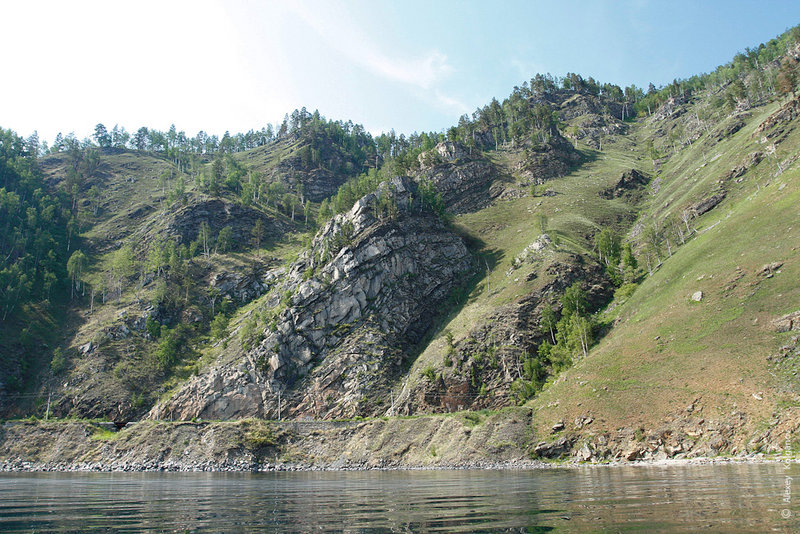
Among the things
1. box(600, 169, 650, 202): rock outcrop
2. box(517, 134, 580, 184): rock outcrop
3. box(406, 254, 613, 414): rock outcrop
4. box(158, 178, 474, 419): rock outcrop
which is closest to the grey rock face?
box(517, 134, 580, 184): rock outcrop

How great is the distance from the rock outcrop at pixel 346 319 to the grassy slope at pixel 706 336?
42414 mm

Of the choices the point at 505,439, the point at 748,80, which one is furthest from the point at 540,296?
the point at 748,80

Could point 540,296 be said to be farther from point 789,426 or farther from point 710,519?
point 710,519

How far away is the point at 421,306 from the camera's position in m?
119

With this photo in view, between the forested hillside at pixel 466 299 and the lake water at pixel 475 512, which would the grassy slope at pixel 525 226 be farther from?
the lake water at pixel 475 512

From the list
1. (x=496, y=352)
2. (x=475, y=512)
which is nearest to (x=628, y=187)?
(x=496, y=352)

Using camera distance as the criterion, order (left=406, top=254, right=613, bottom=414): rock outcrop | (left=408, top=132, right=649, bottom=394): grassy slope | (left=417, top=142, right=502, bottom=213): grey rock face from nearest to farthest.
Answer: (left=406, top=254, right=613, bottom=414): rock outcrop → (left=408, top=132, right=649, bottom=394): grassy slope → (left=417, top=142, right=502, bottom=213): grey rock face

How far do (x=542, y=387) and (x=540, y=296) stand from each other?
79.1 feet

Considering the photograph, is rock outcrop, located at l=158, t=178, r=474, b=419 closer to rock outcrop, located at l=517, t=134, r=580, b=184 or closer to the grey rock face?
the grey rock face

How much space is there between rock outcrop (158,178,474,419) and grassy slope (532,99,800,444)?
4241 cm

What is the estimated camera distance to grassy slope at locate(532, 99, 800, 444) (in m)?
55.3

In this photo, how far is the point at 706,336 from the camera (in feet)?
211

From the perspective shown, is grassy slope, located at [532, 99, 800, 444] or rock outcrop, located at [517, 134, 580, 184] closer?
grassy slope, located at [532, 99, 800, 444]

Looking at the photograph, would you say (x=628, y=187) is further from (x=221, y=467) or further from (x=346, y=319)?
(x=221, y=467)
